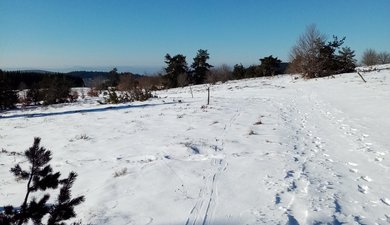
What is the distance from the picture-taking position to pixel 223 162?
7.56 m

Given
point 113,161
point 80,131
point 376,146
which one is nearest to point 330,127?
point 376,146

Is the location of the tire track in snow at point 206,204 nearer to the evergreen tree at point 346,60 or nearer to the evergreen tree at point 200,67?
the evergreen tree at point 346,60

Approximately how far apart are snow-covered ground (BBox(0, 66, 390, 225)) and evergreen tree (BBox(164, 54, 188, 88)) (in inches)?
1909

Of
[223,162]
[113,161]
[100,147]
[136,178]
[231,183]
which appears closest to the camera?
[231,183]

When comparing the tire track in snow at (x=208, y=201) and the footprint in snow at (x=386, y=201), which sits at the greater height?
the footprint in snow at (x=386, y=201)

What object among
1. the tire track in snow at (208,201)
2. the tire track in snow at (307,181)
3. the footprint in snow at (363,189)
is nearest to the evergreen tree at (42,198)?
the tire track in snow at (208,201)

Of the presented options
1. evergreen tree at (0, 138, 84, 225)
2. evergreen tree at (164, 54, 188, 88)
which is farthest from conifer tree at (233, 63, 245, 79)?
evergreen tree at (0, 138, 84, 225)

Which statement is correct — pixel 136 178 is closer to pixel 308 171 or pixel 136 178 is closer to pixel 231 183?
pixel 231 183

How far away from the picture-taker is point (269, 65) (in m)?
64.9

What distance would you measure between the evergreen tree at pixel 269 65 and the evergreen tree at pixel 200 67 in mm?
11186

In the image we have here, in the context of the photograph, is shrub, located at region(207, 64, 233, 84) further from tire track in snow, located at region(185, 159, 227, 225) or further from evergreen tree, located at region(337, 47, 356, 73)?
tire track in snow, located at region(185, 159, 227, 225)

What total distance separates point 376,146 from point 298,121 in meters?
4.70

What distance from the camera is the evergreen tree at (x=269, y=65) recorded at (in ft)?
211

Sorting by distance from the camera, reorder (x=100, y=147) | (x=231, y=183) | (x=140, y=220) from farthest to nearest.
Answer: (x=100, y=147) → (x=231, y=183) → (x=140, y=220)
